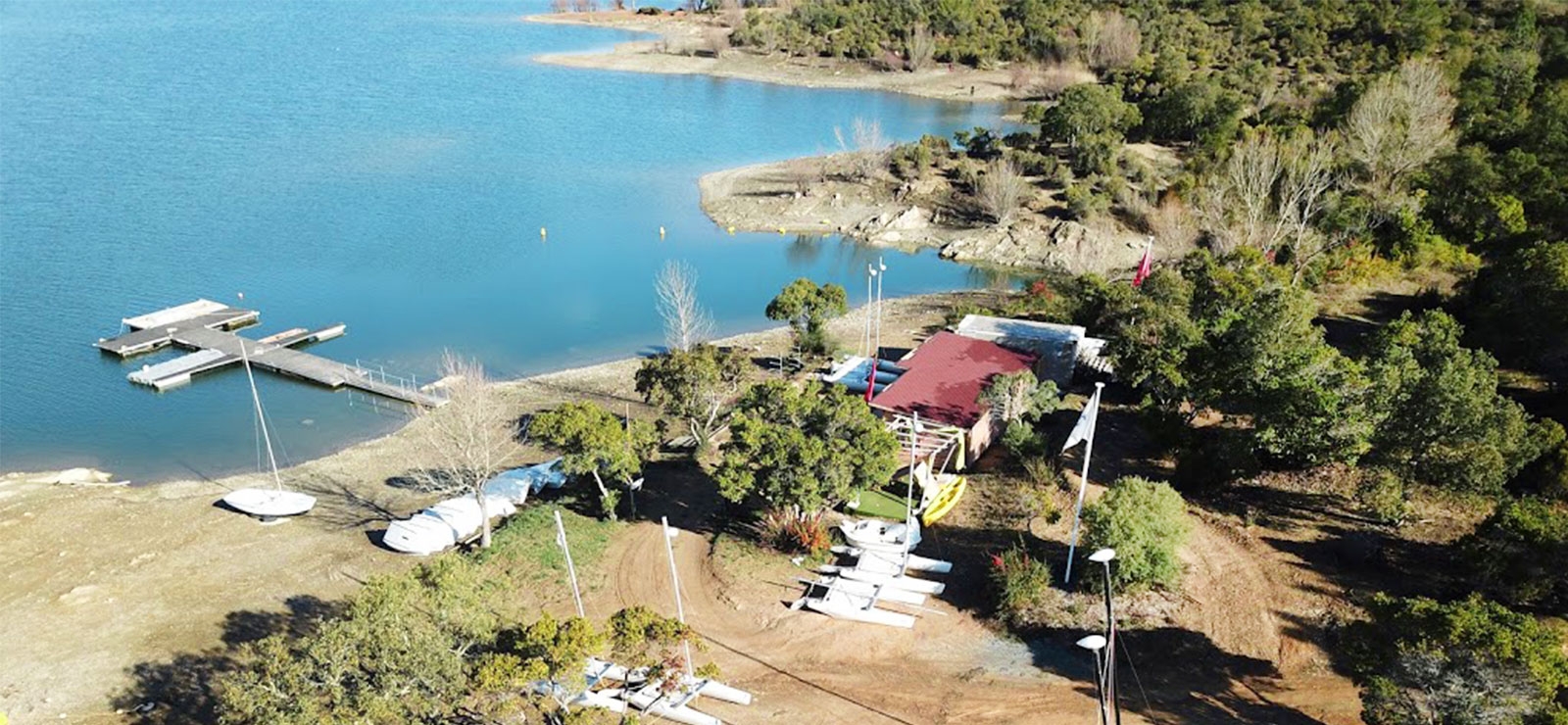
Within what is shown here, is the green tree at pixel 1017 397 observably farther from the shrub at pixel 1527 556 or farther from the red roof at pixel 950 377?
the shrub at pixel 1527 556

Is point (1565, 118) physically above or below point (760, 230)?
above

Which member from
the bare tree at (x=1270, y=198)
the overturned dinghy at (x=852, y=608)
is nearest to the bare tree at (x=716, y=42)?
the bare tree at (x=1270, y=198)

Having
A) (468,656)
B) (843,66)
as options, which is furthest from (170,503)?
(843,66)

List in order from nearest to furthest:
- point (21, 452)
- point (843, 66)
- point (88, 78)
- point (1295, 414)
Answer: point (1295, 414), point (21, 452), point (88, 78), point (843, 66)

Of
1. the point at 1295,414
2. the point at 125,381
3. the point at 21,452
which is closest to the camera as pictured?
the point at 1295,414

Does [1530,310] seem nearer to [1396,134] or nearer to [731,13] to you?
[1396,134]

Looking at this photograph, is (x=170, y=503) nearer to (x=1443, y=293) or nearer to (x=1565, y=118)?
(x=1443, y=293)

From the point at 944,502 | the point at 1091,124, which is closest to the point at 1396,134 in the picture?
→ the point at 1091,124
